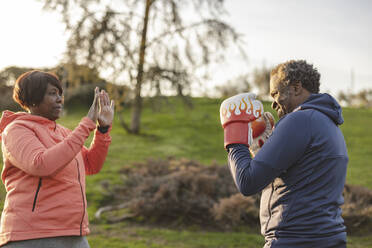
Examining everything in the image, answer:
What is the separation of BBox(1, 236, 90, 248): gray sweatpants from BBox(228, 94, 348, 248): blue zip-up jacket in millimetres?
978

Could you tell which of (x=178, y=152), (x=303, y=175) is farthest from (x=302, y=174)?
(x=178, y=152)

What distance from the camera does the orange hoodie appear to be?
2.01m

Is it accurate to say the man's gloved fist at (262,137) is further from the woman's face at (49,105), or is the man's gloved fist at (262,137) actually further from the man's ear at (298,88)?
the woman's face at (49,105)

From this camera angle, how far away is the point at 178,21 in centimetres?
1539

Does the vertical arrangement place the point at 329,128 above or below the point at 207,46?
below

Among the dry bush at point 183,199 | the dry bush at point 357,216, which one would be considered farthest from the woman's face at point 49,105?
the dry bush at point 357,216

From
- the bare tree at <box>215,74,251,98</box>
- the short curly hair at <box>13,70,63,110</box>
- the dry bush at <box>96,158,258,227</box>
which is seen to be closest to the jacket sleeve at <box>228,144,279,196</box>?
the short curly hair at <box>13,70,63,110</box>

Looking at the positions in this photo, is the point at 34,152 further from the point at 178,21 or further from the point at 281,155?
the point at 178,21

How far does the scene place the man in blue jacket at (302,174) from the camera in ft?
6.11

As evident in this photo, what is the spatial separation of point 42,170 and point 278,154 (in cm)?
116

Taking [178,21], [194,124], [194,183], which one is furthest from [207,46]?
[194,183]

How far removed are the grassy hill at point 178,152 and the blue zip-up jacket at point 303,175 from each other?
4.00 metres

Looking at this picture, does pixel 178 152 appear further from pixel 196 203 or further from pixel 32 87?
pixel 32 87

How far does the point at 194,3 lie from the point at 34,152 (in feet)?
47.7
